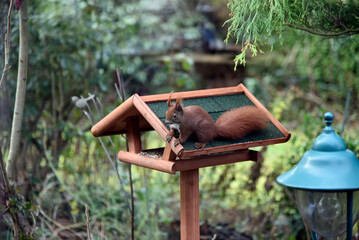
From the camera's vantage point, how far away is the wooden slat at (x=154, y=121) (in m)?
1.72

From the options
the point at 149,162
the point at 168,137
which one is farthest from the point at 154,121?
the point at 149,162

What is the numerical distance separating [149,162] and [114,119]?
253 millimetres

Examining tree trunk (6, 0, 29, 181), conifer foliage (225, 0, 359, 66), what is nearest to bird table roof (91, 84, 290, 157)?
conifer foliage (225, 0, 359, 66)

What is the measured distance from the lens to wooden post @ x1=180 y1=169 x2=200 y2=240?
2033 millimetres

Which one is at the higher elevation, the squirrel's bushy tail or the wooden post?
the squirrel's bushy tail

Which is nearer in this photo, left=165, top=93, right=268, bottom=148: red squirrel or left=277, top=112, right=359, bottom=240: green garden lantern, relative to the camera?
left=277, top=112, right=359, bottom=240: green garden lantern

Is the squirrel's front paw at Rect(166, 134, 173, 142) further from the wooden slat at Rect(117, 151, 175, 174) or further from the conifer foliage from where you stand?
the conifer foliage

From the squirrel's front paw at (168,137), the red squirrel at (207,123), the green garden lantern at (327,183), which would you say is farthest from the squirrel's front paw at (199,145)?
the green garden lantern at (327,183)

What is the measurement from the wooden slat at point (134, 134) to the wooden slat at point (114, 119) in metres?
0.06

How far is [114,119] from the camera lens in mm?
2027

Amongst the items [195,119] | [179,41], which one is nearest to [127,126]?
[195,119]

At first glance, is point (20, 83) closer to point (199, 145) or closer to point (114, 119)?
point (114, 119)

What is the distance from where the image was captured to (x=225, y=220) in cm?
367

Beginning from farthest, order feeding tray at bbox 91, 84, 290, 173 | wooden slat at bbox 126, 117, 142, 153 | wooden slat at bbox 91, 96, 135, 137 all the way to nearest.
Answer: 1. wooden slat at bbox 126, 117, 142, 153
2. wooden slat at bbox 91, 96, 135, 137
3. feeding tray at bbox 91, 84, 290, 173
